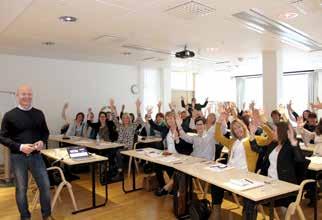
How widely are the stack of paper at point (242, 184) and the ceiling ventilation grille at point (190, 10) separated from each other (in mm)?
2036

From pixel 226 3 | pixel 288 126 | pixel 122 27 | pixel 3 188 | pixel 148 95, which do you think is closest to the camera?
pixel 288 126

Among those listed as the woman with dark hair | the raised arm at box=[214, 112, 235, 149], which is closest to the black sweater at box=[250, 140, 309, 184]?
the raised arm at box=[214, 112, 235, 149]

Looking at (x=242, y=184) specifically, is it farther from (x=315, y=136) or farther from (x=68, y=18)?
(x=68, y=18)

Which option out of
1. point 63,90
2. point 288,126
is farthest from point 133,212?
point 63,90

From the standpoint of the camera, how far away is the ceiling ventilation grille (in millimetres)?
3410

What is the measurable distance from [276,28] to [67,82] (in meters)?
5.34

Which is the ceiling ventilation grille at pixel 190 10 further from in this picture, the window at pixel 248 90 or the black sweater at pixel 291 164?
the window at pixel 248 90

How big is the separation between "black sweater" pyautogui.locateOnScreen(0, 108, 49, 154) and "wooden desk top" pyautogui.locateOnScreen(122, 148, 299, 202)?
1542 millimetres

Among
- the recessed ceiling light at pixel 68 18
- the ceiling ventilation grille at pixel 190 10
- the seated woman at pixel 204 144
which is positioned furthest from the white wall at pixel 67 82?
the ceiling ventilation grille at pixel 190 10

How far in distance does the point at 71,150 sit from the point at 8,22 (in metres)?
2.05

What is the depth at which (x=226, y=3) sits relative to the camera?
338 cm

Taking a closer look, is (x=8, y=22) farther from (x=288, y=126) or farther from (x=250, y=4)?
(x=288, y=126)

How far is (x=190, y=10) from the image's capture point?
11.7 feet

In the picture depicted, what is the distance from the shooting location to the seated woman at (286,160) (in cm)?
299
